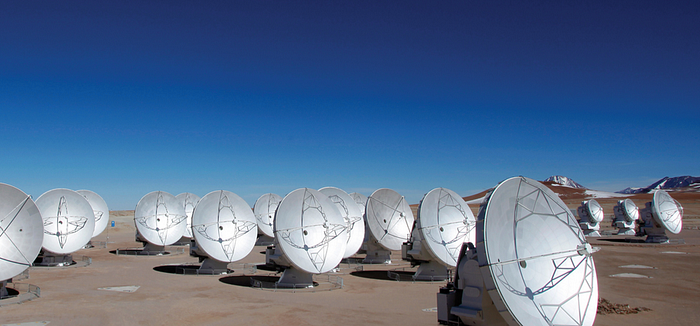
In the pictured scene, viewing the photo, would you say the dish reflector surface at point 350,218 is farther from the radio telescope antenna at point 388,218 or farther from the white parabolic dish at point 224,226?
the white parabolic dish at point 224,226

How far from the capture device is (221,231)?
32969 mm

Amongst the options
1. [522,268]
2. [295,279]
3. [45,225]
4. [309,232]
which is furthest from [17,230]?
[522,268]

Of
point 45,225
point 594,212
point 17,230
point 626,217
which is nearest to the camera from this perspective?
point 17,230

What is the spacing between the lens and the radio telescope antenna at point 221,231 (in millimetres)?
32156

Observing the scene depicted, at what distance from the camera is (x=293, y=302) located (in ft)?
76.5

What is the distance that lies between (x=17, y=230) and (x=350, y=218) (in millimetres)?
23499

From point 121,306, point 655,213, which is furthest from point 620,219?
point 121,306

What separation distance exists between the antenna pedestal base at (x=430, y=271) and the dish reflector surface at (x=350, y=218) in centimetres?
656

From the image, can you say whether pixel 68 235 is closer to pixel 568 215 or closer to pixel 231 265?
pixel 231 265

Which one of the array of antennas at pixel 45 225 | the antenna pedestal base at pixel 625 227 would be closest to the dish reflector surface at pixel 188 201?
the array of antennas at pixel 45 225

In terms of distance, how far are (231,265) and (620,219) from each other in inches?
2585

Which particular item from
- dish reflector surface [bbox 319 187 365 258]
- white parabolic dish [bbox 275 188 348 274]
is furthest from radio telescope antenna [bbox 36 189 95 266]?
white parabolic dish [bbox 275 188 348 274]

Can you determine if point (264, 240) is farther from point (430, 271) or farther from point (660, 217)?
point (660, 217)

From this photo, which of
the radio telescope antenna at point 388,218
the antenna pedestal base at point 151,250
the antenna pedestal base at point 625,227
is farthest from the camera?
the antenna pedestal base at point 625,227
